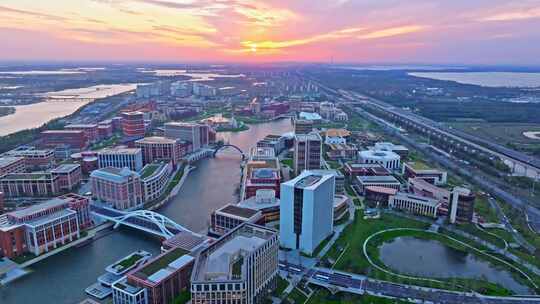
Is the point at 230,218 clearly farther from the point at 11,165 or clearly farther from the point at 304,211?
the point at 11,165

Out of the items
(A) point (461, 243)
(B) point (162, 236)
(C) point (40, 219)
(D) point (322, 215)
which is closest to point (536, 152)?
(A) point (461, 243)

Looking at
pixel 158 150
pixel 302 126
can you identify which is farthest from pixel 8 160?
pixel 302 126

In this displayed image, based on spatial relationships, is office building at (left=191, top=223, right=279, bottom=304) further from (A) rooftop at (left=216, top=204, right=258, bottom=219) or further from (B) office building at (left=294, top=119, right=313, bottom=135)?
(B) office building at (left=294, top=119, right=313, bottom=135)

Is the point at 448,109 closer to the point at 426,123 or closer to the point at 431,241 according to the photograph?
the point at 426,123

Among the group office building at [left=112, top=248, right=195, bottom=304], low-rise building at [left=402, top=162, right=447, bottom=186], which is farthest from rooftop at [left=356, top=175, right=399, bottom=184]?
office building at [left=112, top=248, right=195, bottom=304]

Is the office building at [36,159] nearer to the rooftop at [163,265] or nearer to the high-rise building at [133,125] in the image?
the high-rise building at [133,125]

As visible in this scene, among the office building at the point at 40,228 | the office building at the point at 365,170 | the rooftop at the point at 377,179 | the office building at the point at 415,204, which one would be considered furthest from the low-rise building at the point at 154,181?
the office building at the point at 415,204
